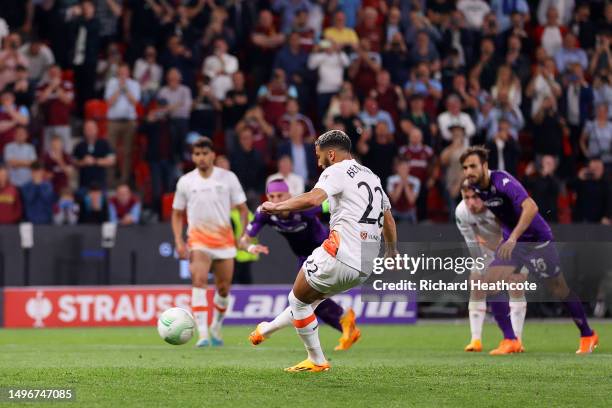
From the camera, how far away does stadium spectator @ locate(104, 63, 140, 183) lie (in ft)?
75.8

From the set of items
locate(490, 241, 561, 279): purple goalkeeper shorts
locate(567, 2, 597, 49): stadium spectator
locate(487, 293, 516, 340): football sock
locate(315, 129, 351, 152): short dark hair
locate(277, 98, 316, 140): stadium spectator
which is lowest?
locate(487, 293, 516, 340): football sock

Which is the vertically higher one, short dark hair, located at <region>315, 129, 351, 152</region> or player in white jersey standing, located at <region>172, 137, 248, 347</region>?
short dark hair, located at <region>315, 129, 351, 152</region>

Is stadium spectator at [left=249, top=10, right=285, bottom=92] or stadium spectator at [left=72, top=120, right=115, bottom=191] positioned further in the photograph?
stadium spectator at [left=249, top=10, right=285, bottom=92]

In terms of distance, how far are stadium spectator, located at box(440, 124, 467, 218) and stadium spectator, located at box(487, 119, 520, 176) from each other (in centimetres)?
65

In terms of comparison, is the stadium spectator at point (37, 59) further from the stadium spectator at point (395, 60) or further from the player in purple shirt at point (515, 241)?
the player in purple shirt at point (515, 241)

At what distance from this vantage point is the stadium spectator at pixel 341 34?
2475 cm

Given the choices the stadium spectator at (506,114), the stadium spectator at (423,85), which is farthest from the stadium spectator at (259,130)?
the stadium spectator at (506,114)

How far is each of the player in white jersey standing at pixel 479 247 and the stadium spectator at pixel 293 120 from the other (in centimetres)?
765

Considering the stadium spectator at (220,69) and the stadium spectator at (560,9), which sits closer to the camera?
the stadium spectator at (220,69)

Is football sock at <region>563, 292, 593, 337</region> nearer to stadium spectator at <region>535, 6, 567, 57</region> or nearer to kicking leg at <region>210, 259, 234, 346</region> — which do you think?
kicking leg at <region>210, 259, 234, 346</region>

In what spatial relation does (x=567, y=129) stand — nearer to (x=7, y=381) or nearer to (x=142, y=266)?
(x=142, y=266)

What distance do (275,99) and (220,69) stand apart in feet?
4.35

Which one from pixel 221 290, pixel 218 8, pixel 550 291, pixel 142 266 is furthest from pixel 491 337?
pixel 218 8

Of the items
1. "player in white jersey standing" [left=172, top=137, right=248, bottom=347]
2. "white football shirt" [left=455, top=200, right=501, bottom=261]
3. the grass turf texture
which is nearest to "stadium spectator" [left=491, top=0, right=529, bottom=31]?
the grass turf texture
